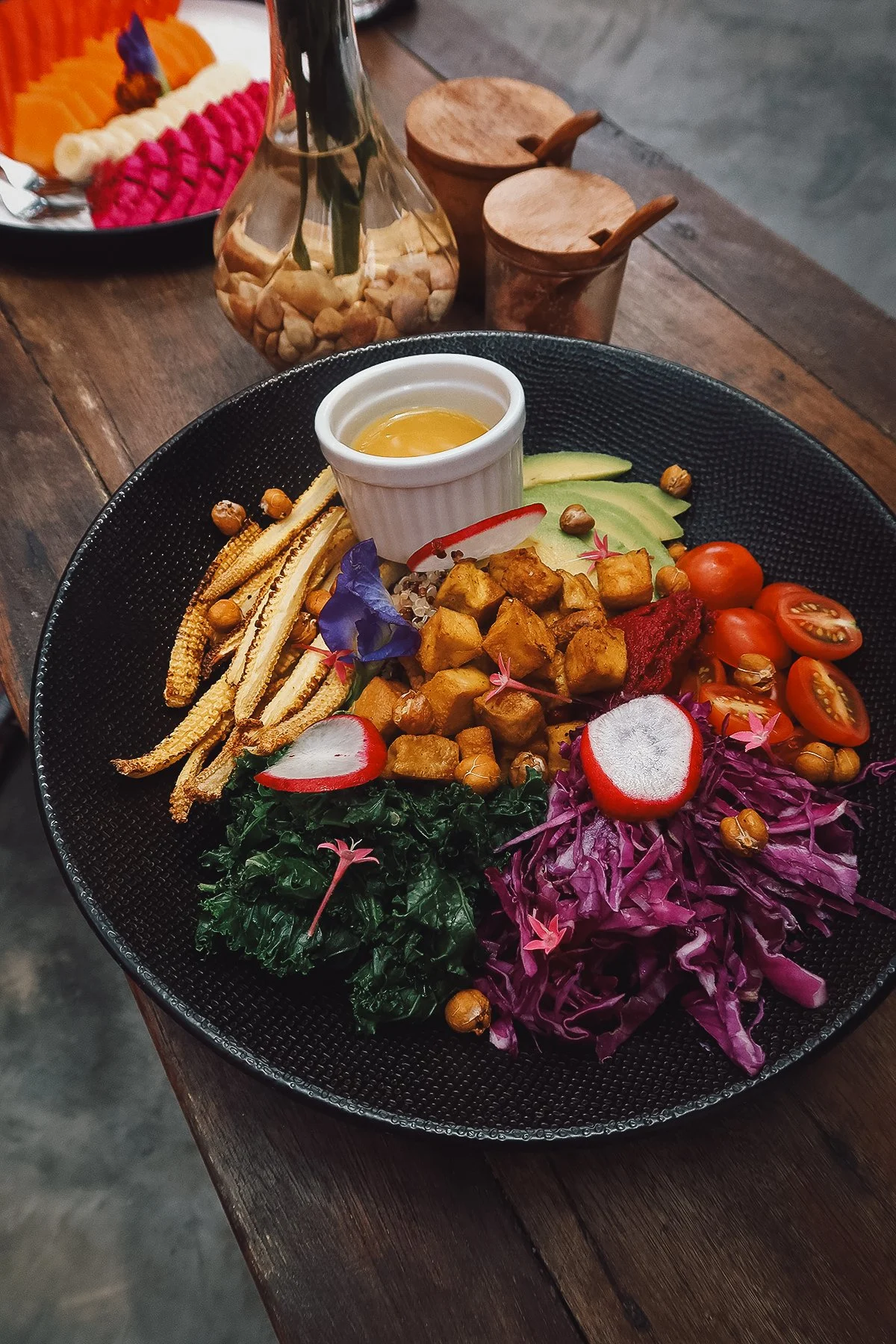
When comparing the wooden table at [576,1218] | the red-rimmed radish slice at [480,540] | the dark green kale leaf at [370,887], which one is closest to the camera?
the wooden table at [576,1218]

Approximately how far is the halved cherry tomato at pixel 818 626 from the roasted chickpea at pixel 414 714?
641 mm

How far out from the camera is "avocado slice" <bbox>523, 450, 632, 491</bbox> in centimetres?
191

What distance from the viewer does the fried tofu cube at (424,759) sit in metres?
1.47

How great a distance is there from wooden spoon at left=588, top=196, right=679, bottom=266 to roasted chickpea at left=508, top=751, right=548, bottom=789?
1.03m

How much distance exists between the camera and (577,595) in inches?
65.4

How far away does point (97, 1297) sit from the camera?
241 centimetres

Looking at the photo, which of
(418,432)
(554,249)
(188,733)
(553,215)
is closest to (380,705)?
(188,733)

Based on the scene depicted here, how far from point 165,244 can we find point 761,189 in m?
3.67

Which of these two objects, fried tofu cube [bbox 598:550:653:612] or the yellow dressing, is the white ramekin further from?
fried tofu cube [bbox 598:550:653:612]

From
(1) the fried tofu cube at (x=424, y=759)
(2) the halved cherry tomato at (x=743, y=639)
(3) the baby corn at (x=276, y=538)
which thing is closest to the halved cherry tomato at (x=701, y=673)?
(2) the halved cherry tomato at (x=743, y=639)

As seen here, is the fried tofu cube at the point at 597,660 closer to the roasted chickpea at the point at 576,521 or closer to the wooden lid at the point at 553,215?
the roasted chickpea at the point at 576,521

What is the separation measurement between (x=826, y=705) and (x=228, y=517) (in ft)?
3.68

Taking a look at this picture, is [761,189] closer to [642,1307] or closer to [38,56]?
[38,56]

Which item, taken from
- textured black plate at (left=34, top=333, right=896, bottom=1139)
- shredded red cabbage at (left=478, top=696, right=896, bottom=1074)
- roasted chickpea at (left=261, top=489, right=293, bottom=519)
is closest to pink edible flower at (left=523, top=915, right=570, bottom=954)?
shredded red cabbage at (left=478, top=696, right=896, bottom=1074)
